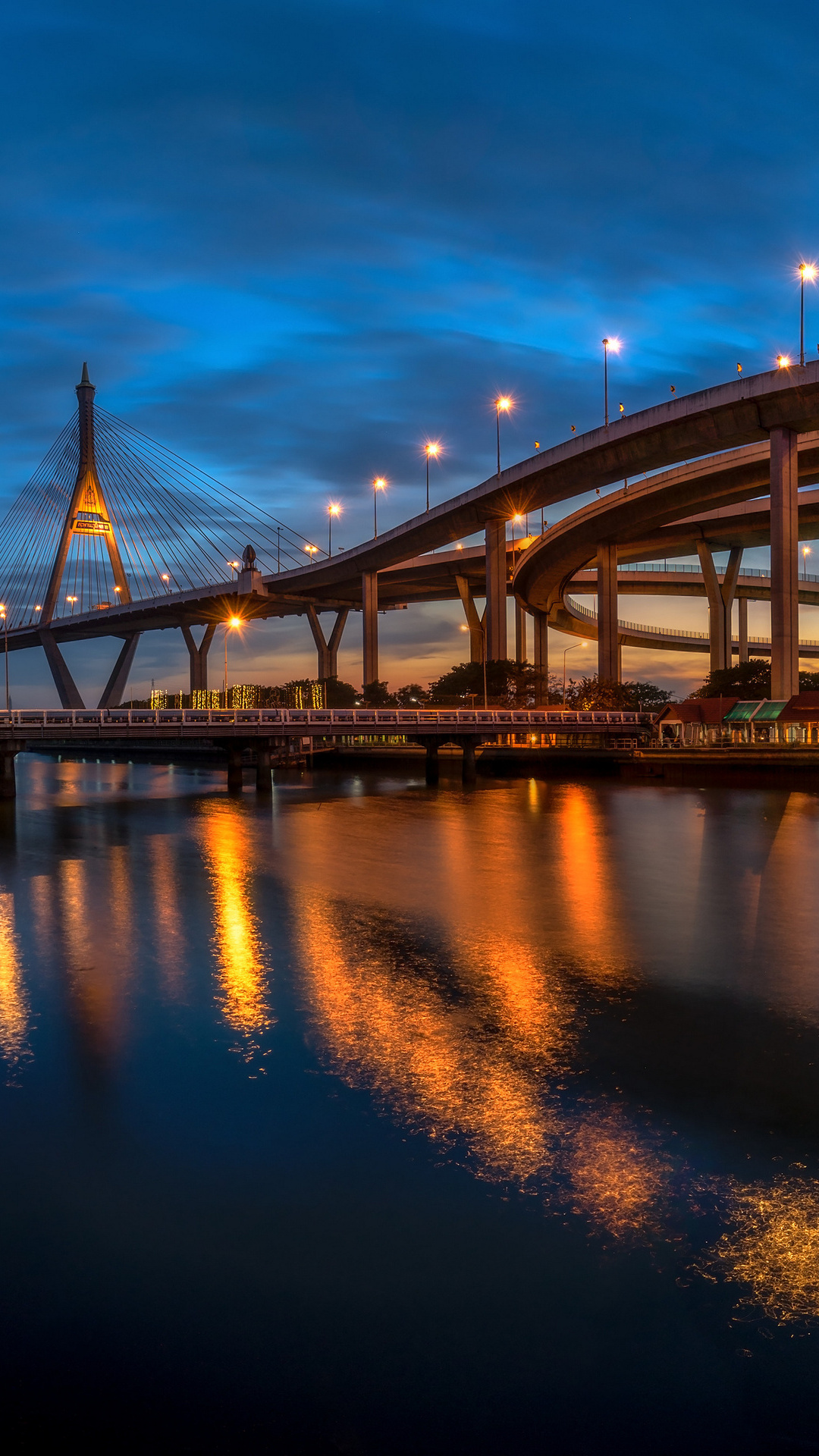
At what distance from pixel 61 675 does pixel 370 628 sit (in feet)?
117

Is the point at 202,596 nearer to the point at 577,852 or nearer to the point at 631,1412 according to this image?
the point at 577,852

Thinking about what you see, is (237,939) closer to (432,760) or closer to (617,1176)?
(617,1176)

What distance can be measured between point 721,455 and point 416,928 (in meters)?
61.0

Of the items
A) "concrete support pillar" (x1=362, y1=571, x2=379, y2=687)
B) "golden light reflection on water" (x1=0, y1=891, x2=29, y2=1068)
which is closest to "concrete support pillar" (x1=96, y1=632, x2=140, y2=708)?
"concrete support pillar" (x1=362, y1=571, x2=379, y2=687)

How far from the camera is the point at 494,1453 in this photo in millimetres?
5953

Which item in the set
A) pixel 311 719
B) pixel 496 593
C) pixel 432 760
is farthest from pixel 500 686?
pixel 311 719

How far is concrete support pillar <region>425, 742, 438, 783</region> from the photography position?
65.6 m

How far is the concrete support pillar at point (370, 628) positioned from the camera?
108 m

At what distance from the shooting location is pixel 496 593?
9106cm

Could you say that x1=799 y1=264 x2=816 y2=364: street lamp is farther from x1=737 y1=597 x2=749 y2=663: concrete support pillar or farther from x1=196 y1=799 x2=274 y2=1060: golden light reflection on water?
x1=737 y1=597 x2=749 y2=663: concrete support pillar

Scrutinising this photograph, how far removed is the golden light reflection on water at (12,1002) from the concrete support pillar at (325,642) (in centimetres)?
11327

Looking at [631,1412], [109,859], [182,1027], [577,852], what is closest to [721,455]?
[577,852]

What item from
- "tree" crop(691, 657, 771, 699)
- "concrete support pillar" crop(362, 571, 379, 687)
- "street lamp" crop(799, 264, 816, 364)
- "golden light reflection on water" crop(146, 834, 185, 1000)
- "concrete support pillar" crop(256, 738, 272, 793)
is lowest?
"golden light reflection on water" crop(146, 834, 185, 1000)

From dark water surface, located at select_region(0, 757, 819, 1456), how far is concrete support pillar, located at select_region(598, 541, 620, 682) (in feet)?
253
